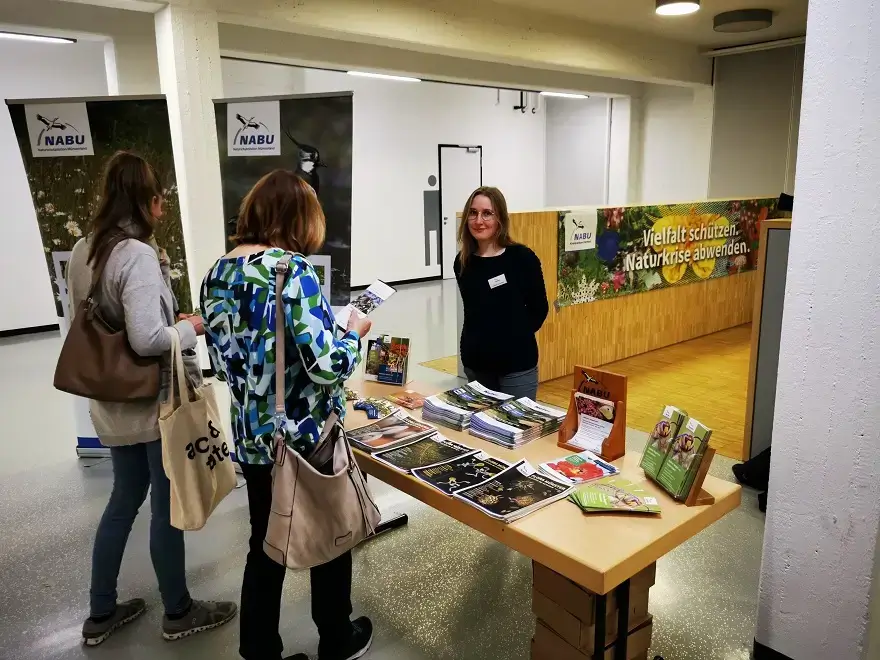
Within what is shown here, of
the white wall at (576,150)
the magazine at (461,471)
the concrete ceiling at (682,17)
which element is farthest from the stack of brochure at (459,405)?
the white wall at (576,150)

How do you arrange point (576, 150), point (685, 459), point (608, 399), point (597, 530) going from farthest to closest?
point (576, 150) < point (608, 399) < point (685, 459) < point (597, 530)

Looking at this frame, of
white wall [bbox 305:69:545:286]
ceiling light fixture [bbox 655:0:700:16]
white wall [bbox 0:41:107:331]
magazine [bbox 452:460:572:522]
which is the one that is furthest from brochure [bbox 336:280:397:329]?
white wall [bbox 305:69:545:286]

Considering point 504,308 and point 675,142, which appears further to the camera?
point 675,142

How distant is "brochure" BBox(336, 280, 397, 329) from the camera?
1.97 meters

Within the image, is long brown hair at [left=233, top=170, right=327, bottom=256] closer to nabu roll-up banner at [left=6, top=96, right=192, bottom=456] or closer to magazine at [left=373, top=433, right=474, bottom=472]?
magazine at [left=373, top=433, right=474, bottom=472]

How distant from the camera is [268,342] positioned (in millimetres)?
1604

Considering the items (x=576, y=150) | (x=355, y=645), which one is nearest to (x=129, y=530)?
(x=355, y=645)

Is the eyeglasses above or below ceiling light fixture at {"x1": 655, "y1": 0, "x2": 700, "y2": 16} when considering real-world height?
below

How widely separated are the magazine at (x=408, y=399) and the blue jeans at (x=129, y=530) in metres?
0.80

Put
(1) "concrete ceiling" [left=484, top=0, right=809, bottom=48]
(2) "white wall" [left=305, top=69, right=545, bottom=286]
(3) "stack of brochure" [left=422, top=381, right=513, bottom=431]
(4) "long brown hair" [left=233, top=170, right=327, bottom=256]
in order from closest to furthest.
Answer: (4) "long brown hair" [left=233, top=170, right=327, bottom=256] < (3) "stack of brochure" [left=422, top=381, right=513, bottom=431] < (1) "concrete ceiling" [left=484, top=0, right=809, bottom=48] < (2) "white wall" [left=305, top=69, right=545, bottom=286]

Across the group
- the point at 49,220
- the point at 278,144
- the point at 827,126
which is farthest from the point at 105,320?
the point at 827,126

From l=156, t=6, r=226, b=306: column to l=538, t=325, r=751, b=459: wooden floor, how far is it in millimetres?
2447

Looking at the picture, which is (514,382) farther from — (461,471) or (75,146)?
(75,146)

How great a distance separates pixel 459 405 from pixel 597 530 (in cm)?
80
